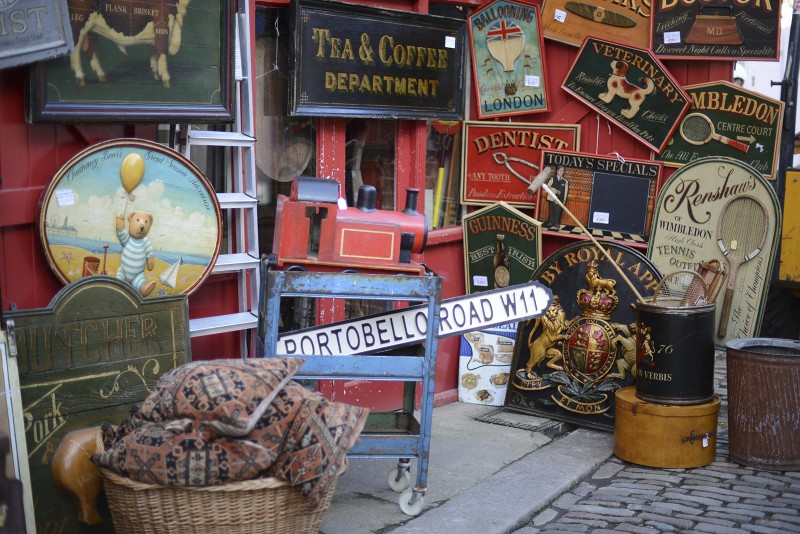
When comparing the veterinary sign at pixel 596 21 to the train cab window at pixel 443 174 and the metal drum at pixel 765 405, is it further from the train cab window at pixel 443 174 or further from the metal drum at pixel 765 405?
the metal drum at pixel 765 405

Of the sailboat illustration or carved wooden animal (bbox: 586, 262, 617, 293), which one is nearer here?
the sailboat illustration

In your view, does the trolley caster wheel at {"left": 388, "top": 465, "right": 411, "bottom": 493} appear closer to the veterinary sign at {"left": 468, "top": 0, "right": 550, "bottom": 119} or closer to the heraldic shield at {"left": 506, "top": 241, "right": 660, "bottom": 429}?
the heraldic shield at {"left": 506, "top": 241, "right": 660, "bottom": 429}

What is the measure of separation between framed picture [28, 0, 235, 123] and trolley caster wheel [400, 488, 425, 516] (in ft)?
6.71

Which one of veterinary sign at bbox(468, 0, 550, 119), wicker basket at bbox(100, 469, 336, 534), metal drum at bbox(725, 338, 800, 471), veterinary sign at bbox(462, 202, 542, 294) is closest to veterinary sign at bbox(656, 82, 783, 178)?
veterinary sign at bbox(468, 0, 550, 119)

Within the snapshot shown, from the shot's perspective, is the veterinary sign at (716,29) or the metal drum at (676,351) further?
the veterinary sign at (716,29)

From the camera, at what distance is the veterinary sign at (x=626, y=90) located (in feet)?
22.8

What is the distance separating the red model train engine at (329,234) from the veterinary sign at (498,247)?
7.92 feet

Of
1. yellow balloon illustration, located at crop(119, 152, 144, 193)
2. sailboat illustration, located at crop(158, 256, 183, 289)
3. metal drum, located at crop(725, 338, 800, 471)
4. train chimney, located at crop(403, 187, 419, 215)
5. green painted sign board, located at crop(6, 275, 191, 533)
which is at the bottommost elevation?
metal drum, located at crop(725, 338, 800, 471)

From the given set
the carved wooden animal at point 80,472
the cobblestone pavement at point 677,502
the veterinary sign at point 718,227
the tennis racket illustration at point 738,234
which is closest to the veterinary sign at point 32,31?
the carved wooden animal at point 80,472

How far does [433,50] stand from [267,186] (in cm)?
148

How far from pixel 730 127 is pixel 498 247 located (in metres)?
1.96

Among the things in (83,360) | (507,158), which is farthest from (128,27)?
(507,158)

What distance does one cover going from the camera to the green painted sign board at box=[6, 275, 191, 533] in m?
3.79

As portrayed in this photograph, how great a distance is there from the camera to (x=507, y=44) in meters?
6.87
